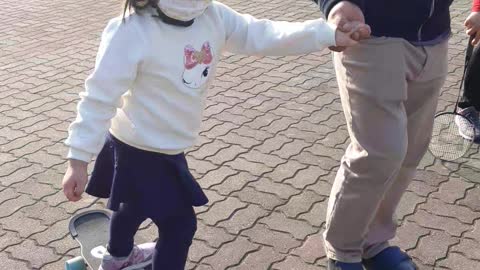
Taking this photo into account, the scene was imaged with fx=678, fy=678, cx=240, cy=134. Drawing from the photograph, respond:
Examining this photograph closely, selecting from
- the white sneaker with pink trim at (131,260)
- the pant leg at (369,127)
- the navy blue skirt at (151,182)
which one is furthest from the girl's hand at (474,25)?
the white sneaker with pink trim at (131,260)

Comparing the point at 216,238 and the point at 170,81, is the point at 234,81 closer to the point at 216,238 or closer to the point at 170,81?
the point at 216,238

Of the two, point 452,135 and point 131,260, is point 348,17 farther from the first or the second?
point 452,135

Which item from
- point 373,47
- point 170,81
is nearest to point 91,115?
point 170,81

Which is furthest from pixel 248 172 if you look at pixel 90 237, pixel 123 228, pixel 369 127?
pixel 369 127

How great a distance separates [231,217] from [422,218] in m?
0.95

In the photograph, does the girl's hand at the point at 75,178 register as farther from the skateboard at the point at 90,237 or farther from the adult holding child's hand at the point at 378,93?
the adult holding child's hand at the point at 378,93

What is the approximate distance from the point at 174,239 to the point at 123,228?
253mm

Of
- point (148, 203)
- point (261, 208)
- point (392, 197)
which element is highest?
point (148, 203)

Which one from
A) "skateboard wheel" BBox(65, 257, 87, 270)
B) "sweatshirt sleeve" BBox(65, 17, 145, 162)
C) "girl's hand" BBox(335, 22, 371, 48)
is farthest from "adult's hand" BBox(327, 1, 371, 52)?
"skateboard wheel" BBox(65, 257, 87, 270)

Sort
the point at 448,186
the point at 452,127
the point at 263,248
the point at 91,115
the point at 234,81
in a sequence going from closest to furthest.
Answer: the point at 91,115 → the point at 263,248 → the point at 448,186 → the point at 452,127 → the point at 234,81

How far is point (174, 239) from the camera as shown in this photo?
7.77ft

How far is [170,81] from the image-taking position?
2.16 meters

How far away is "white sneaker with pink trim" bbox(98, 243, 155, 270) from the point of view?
8.57 feet

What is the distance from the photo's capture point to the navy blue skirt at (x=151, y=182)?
7.48 feet
